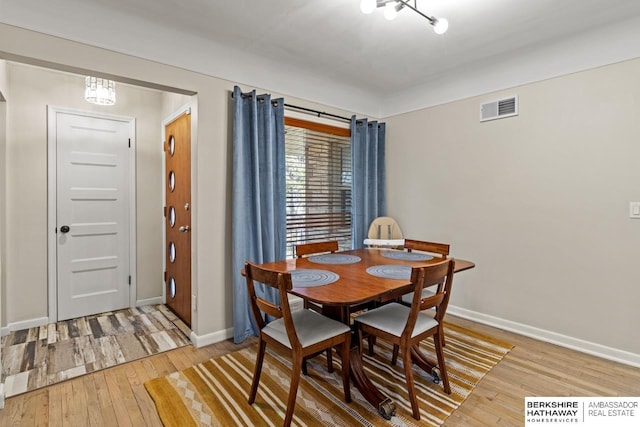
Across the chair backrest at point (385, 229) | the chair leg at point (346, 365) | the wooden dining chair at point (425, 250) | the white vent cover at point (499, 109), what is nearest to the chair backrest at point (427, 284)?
the chair leg at point (346, 365)

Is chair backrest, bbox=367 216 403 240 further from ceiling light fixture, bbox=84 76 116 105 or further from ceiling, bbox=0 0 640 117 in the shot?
ceiling light fixture, bbox=84 76 116 105

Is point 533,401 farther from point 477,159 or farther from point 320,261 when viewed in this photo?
point 477,159

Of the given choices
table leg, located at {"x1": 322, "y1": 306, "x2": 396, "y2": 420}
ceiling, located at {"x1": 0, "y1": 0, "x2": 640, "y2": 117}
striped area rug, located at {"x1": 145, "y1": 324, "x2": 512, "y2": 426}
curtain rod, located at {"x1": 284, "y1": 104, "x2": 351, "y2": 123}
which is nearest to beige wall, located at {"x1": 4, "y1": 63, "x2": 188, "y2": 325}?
ceiling, located at {"x1": 0, "y1": 0, "x2": 640, "y2": 117}

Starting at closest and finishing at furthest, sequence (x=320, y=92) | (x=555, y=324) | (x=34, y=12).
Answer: (x=34, y=12)
(x=555, y=324)
(x=320, y=92)

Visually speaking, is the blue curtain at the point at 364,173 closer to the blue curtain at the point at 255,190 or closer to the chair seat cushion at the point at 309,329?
the blue curtain at the point at 255,190

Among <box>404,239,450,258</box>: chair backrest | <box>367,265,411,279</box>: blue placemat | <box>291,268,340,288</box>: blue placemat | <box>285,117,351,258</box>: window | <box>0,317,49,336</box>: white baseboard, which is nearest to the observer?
<box>291,268,340,288</box>: blue placemat

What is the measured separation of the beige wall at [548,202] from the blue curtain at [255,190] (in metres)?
1.72

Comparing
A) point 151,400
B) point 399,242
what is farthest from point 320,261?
point 151,400

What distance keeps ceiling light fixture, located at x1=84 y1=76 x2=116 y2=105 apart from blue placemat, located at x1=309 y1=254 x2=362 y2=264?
7.99ft

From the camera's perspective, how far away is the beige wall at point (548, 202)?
8.05 feet

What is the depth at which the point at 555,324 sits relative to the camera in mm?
2781

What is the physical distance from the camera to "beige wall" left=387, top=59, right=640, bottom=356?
2455 millimetres

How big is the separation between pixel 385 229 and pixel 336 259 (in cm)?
140

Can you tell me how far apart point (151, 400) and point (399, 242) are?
2.50m
